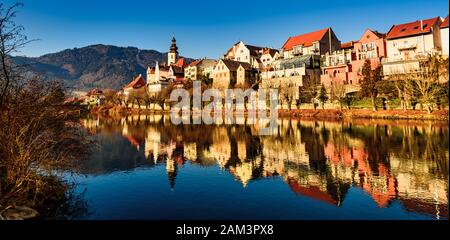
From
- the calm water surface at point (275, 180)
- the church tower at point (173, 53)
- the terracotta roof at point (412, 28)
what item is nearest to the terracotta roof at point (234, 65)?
the terracotta roof at point (412, 28)

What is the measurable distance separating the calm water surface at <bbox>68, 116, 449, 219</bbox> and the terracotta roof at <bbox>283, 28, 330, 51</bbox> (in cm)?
5000

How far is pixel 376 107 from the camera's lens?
53.0 meters

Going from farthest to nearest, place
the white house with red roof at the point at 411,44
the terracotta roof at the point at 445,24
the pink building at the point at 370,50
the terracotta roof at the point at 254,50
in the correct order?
the terracotta roof at the point at 254,50, the pink building at the point at 370,50, the white house with red roof at the point at 411,44, the terracotta roof at the point at 445,24

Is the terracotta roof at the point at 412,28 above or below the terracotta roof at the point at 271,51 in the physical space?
below

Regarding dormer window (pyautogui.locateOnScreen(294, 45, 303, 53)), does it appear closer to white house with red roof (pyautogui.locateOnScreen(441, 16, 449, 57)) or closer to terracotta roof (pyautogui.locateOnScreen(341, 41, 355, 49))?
Answer: terracotta roof (pyautogui.locateOnScreen(341, 41, 355, 49))

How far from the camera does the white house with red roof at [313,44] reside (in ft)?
244

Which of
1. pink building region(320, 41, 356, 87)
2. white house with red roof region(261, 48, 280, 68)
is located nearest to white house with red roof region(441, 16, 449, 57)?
pink building region(320, 41, 356, 87)

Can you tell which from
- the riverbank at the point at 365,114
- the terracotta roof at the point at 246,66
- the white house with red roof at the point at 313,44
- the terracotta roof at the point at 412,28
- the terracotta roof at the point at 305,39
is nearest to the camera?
the riverbank at the point at 365,114

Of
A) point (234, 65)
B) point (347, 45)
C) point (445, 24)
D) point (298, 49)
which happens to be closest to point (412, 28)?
point (445, 24)

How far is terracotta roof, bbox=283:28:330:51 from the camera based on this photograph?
7525 centimetres

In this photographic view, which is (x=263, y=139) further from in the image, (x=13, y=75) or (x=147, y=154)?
(x=13, y=75)

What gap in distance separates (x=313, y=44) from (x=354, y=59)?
12052 mm

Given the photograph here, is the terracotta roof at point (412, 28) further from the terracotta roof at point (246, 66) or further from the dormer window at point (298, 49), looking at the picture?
the terracotta roof at point (246, 66)

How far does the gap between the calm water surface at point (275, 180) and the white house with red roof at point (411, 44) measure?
30520 mm
